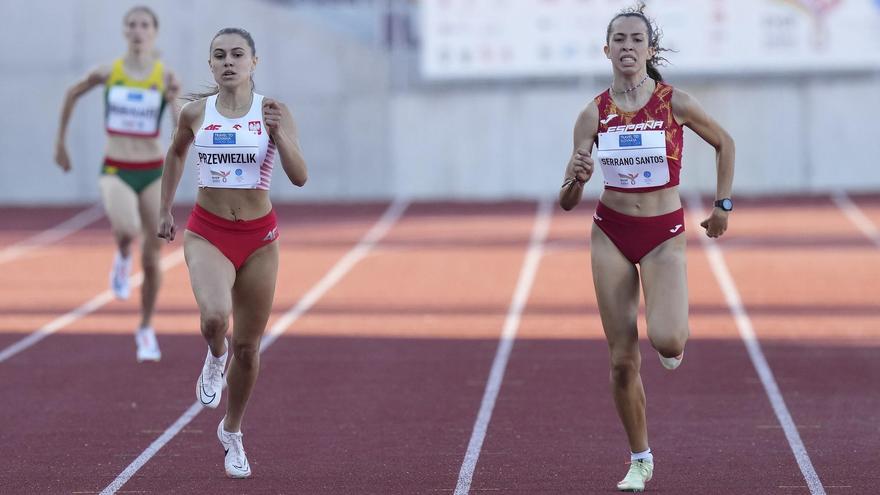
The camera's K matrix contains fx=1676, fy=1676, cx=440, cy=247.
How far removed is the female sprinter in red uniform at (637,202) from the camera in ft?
20.8

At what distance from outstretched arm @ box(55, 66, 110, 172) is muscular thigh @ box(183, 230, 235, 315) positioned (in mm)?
3899

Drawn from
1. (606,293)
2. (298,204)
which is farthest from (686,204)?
(606,293)

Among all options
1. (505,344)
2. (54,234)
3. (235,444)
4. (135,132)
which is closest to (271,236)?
(235,444)

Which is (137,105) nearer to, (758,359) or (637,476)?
(758,359)

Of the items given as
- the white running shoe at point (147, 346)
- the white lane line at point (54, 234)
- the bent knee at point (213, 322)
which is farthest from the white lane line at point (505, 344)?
the white lane line at point (54, 234)

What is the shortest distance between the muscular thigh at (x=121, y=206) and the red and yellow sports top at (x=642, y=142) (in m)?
4.58

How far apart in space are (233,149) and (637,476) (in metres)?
2.03

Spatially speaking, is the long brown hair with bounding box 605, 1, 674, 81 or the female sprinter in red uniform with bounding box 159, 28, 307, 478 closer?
the long brown hair with bounding box 605, 1, 674, 81

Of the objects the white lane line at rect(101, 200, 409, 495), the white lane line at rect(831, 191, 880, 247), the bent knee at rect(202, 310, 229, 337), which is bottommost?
the white lane line at rect(831, 191, 880, 247)

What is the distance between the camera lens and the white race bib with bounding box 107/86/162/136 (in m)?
10.4

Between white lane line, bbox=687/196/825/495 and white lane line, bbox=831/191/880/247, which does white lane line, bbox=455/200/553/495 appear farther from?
white lane line, bbox=831/191/880/247

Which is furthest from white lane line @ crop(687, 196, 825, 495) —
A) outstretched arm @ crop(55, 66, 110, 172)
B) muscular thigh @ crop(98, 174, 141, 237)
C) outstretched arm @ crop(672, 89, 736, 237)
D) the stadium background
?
outstretched arm @ crop(55, 66, 110, 172)

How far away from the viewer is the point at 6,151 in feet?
82.4

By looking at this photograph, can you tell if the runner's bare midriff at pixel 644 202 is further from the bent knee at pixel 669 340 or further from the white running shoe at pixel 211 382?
the white running shoe at pixel 211 382
